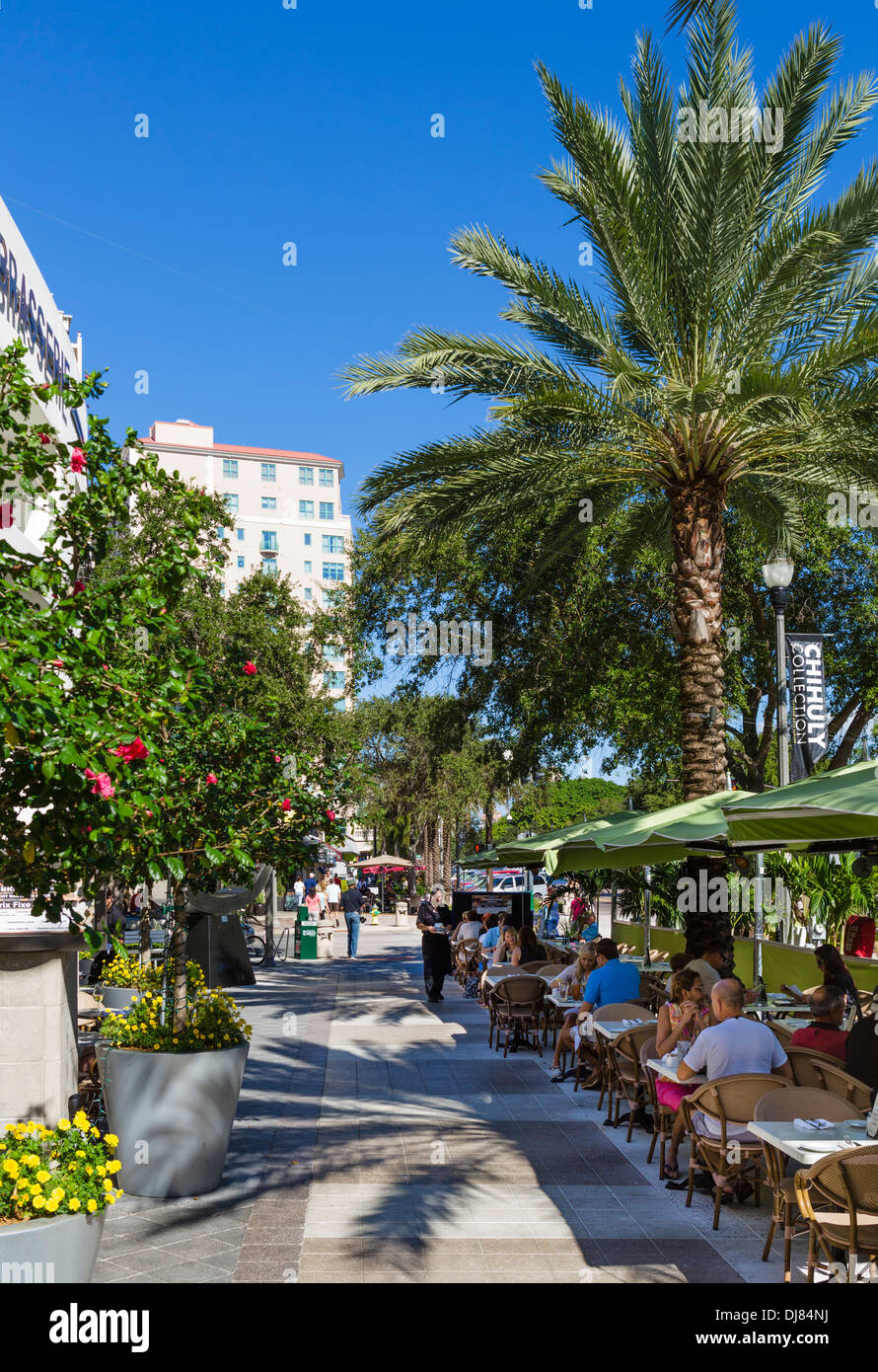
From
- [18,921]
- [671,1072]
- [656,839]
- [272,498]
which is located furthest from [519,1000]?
[272,498]

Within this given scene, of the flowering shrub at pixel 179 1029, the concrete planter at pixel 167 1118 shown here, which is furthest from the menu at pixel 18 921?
the concrete planter at pixel 167 1118

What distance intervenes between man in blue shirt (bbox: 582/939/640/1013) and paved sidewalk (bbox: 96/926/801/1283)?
0.90 m

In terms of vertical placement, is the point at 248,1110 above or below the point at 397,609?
below

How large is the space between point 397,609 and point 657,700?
5.03 m

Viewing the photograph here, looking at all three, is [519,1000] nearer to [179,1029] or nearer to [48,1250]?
[179,1029]

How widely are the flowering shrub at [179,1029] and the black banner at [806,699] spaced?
9954 mm

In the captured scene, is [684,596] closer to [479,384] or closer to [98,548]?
[479,384]

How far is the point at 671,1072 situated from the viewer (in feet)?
25.3

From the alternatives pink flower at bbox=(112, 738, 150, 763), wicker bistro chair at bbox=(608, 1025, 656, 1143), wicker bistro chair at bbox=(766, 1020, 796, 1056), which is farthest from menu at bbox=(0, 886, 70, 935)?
wicker bistro chair at bbox=(766, 1020, 796, 1056)

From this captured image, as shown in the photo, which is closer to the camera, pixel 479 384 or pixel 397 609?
pixel 479 384

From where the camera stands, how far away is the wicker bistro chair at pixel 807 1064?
7.31m

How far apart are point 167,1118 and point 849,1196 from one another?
4173 millimetres

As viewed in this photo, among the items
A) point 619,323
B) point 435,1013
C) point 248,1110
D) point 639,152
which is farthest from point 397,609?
point 248,1110
